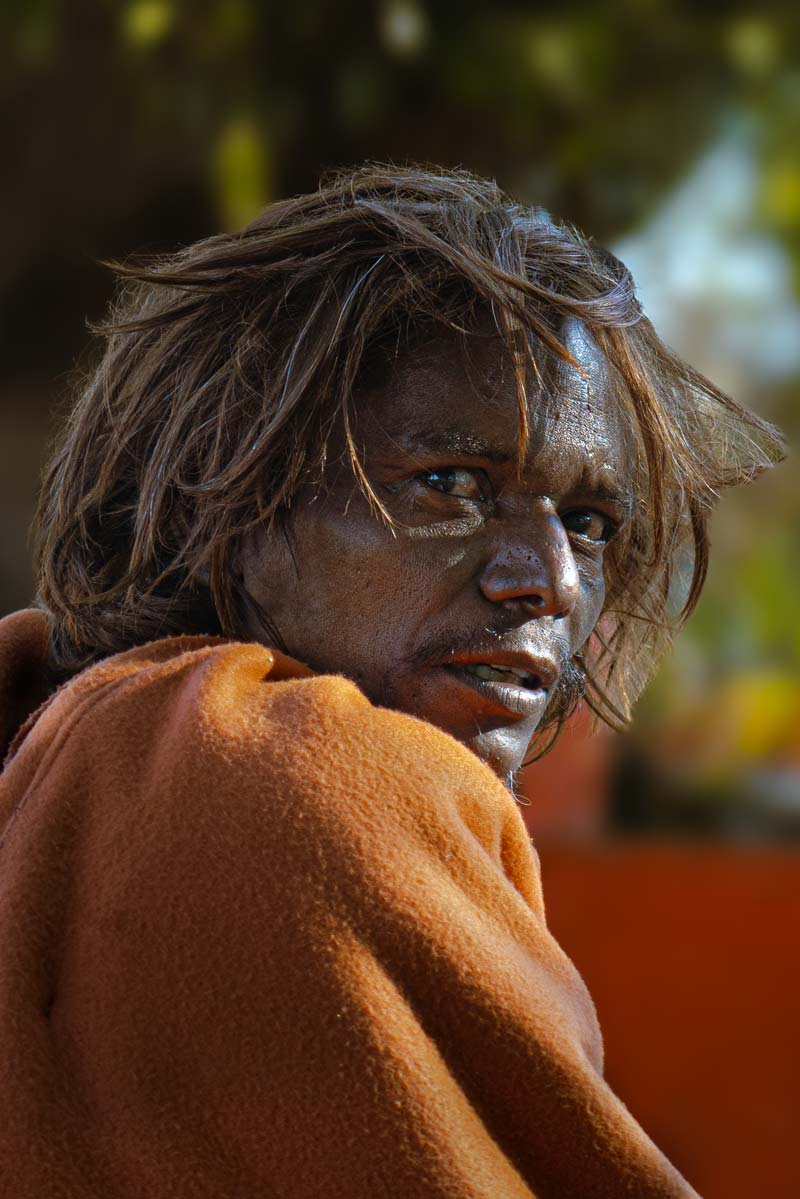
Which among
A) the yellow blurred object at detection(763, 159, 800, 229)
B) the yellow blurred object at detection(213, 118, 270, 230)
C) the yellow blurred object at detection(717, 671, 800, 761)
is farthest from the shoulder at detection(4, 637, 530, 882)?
the yellow blurred object at detection(763, 159, 800, 229)

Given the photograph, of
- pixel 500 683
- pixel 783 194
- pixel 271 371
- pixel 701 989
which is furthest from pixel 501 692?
pixel 783 194

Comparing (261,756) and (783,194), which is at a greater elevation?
(783,194)

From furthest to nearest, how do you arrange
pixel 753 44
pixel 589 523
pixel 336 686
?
1. pixel 753 44
2. pixel 589 523
3. pixel 336 686

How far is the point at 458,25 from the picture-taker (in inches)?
128

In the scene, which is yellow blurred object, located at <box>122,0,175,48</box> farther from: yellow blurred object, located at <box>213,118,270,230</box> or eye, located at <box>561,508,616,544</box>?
eye, located at <box>561,508,616,544</box>

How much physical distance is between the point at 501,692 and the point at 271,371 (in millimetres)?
334

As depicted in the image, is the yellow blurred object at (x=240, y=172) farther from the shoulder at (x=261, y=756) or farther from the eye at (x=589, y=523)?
the shoulder at (x=261, y=756)

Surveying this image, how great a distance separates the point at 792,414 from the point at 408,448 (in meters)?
2.96

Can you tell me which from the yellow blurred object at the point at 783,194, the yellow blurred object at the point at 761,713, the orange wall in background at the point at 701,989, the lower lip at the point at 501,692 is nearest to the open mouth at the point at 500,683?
the lower lip at the point at 501,692

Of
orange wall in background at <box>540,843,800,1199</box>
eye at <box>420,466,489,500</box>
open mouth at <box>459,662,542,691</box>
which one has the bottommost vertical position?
orange wall in background at <box>540,843,800,1199</box>

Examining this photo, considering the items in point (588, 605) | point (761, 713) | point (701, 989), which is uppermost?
point (588, 605)

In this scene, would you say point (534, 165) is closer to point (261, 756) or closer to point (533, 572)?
point (533, 572)

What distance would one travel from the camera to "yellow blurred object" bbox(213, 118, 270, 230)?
3.39m

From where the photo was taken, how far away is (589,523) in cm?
128
